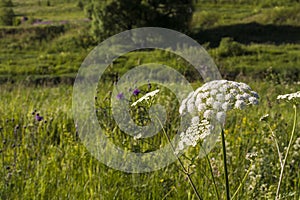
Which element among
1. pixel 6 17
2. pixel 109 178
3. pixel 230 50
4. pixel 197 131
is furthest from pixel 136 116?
pixel 6 17

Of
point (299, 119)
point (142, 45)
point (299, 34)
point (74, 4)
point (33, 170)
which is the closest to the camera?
point (33, 170)

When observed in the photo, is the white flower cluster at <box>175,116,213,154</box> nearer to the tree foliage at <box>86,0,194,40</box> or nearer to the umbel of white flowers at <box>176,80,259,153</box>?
the umbel of white flowers at <box>176,80,259,153</box>

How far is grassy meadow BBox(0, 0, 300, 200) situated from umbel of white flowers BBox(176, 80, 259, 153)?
126 mm

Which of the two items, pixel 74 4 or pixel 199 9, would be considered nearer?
pixel 199 9

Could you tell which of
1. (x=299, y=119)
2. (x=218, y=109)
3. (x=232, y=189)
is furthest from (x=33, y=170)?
(x=299, y=119)

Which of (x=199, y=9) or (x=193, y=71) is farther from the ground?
(x=193, y=71)

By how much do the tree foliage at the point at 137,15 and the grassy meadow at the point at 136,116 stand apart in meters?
1.27

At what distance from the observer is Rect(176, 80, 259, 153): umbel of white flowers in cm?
145

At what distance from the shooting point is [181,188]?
2932 millimetres

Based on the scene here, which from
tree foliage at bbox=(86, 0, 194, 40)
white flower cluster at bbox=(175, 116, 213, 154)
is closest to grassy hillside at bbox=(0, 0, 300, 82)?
tree foliage at bbox=(86, 0, 194, 40)

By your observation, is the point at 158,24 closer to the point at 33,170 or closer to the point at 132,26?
the point at 132,26

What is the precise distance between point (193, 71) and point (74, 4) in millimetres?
23840

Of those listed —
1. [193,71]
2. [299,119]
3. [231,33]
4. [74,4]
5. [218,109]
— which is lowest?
[74,4]

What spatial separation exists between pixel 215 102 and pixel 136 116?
1957 millimetres
